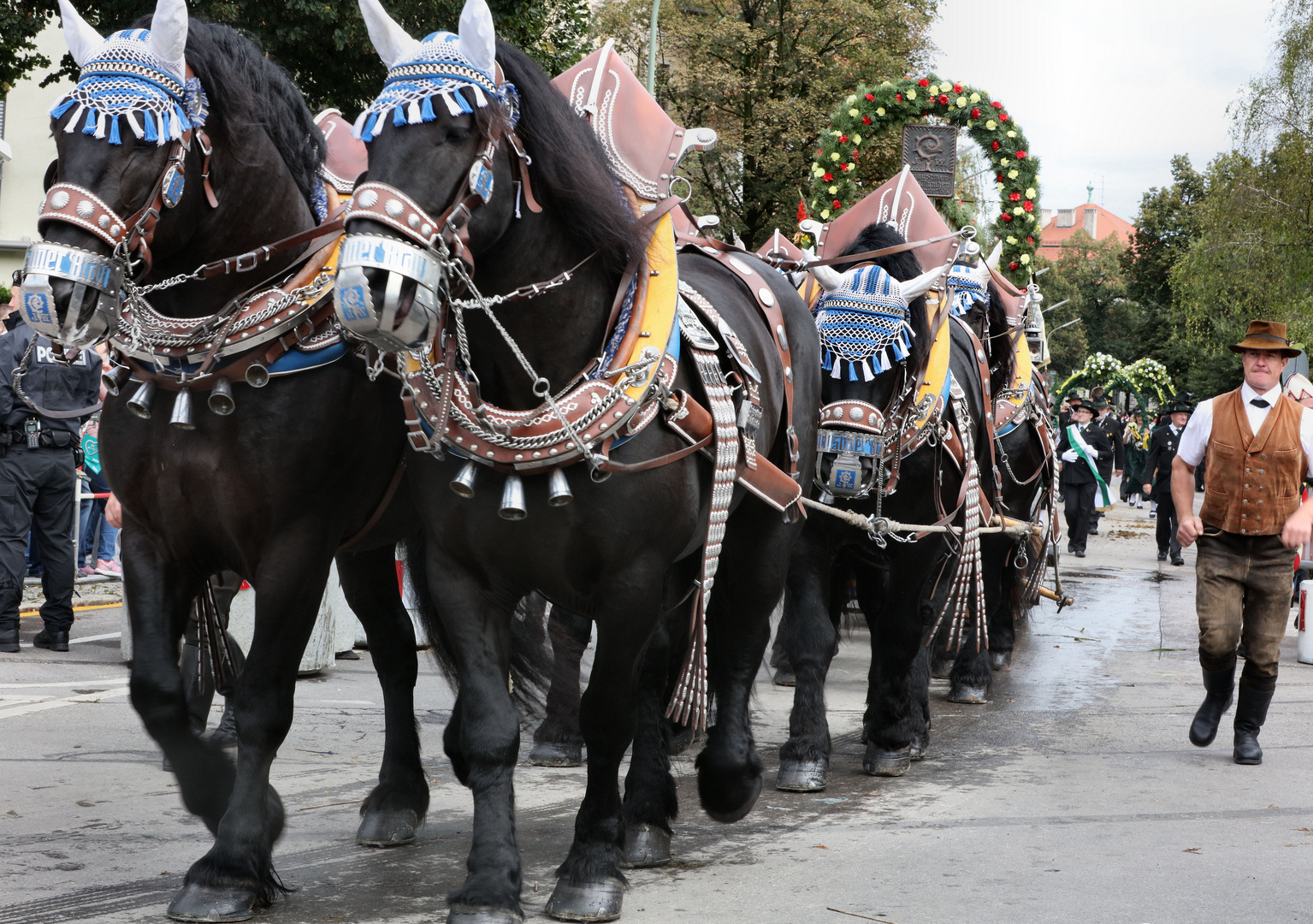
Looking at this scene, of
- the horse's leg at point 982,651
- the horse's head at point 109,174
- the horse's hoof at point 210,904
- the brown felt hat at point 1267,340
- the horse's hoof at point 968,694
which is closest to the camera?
the horse's head at point 109,174

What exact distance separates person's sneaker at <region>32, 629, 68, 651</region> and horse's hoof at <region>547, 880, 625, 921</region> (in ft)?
19.6

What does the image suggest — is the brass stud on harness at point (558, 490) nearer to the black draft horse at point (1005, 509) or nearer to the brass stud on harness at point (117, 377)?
the brass stud on harness at point (117, 377)

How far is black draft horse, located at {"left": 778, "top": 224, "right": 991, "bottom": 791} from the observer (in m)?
5.91

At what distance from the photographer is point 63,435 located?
9.17 m

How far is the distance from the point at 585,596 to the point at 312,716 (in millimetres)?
3721

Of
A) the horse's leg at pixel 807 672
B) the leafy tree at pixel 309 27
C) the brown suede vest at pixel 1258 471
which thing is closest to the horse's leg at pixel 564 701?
the horse's leg at pixel 807 672

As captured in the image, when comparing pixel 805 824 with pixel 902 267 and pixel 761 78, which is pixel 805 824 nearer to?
pixel 902 267

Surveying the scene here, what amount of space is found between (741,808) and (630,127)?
7.70 feet

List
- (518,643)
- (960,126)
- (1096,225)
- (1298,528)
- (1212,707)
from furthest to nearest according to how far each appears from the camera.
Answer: (1096,225) → (960,126) → (1212,707) → (1298,528) → (518,643)

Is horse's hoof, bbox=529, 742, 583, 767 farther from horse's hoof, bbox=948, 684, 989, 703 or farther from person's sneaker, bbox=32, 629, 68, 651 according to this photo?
person's sneaker, bbox=32, 629, 68, 651

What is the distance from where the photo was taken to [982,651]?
7.82 metres

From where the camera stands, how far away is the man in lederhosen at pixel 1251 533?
22.9ft

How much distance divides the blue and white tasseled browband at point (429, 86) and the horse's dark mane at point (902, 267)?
9.80 feet

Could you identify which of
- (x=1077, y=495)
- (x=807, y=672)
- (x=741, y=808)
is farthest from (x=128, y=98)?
(x=1077, y=495)
